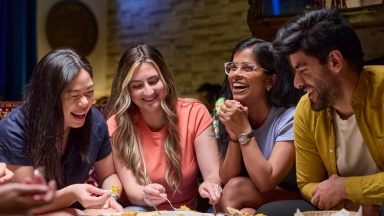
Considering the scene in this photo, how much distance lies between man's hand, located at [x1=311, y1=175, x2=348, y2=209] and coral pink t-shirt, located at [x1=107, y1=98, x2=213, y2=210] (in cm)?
74

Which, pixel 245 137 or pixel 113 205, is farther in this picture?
pixel 245 137

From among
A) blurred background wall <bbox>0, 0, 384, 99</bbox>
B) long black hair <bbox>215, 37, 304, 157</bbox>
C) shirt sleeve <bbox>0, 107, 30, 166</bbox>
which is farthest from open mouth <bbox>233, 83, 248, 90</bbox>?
blurred background wall <bbox>0, 0, 384, 99</bbox>

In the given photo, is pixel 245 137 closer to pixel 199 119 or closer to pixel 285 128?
pixel 285 128

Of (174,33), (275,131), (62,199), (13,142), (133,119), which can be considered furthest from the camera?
(174,33)

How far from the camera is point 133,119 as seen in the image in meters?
2.70

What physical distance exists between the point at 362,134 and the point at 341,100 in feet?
0.46

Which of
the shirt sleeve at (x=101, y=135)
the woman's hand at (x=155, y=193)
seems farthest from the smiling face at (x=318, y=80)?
the shirt sleeve at (x=101, y=135)

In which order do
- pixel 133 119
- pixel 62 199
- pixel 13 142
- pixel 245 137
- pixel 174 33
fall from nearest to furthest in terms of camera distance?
1. pixel 62 199
2. pixel 13 142
3. pixel 245 137
4. pixel 133 119
5. pixel 174 33

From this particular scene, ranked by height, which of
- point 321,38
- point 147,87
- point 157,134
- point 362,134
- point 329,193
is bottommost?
point 329,193

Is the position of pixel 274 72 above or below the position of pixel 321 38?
below

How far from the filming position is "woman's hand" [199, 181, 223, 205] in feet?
7.36

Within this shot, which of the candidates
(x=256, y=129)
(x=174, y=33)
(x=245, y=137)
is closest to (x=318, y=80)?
(x=245, y=137)

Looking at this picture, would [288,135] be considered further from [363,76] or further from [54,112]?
[54,112]

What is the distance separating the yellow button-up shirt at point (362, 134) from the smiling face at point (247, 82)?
323 mm
